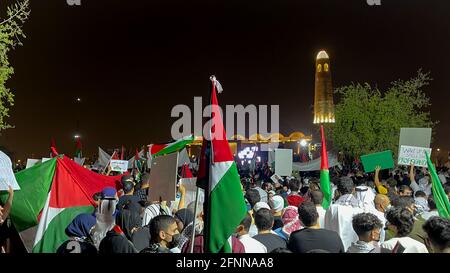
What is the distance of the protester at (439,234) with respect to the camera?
3.88 metres

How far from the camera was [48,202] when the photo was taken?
6.85 metres

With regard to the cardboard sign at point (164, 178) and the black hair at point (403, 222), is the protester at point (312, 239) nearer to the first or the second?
the black hair at point (403, 222)

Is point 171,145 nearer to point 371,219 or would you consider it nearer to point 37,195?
point 37,195

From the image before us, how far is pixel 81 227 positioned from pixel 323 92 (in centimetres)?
12971

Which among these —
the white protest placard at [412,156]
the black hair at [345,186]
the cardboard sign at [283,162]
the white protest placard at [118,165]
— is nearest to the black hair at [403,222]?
the black hair at [345,186]

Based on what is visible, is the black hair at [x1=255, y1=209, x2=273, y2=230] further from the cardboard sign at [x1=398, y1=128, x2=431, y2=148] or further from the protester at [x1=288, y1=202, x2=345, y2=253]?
the cardboard sign at [x1=398, y1=128, x2=431, y2=148]

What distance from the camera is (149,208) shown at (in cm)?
748

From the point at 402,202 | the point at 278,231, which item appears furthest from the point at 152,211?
the point at 402,202

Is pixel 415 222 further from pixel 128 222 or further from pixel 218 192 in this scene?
pixel 128 222

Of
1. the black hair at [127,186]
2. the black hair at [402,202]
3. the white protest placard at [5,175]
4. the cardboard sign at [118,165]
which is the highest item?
the cardboard sign at [118,165]

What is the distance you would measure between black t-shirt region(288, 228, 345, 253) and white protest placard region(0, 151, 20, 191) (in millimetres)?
3536

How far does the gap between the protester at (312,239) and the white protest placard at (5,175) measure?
139 inches
